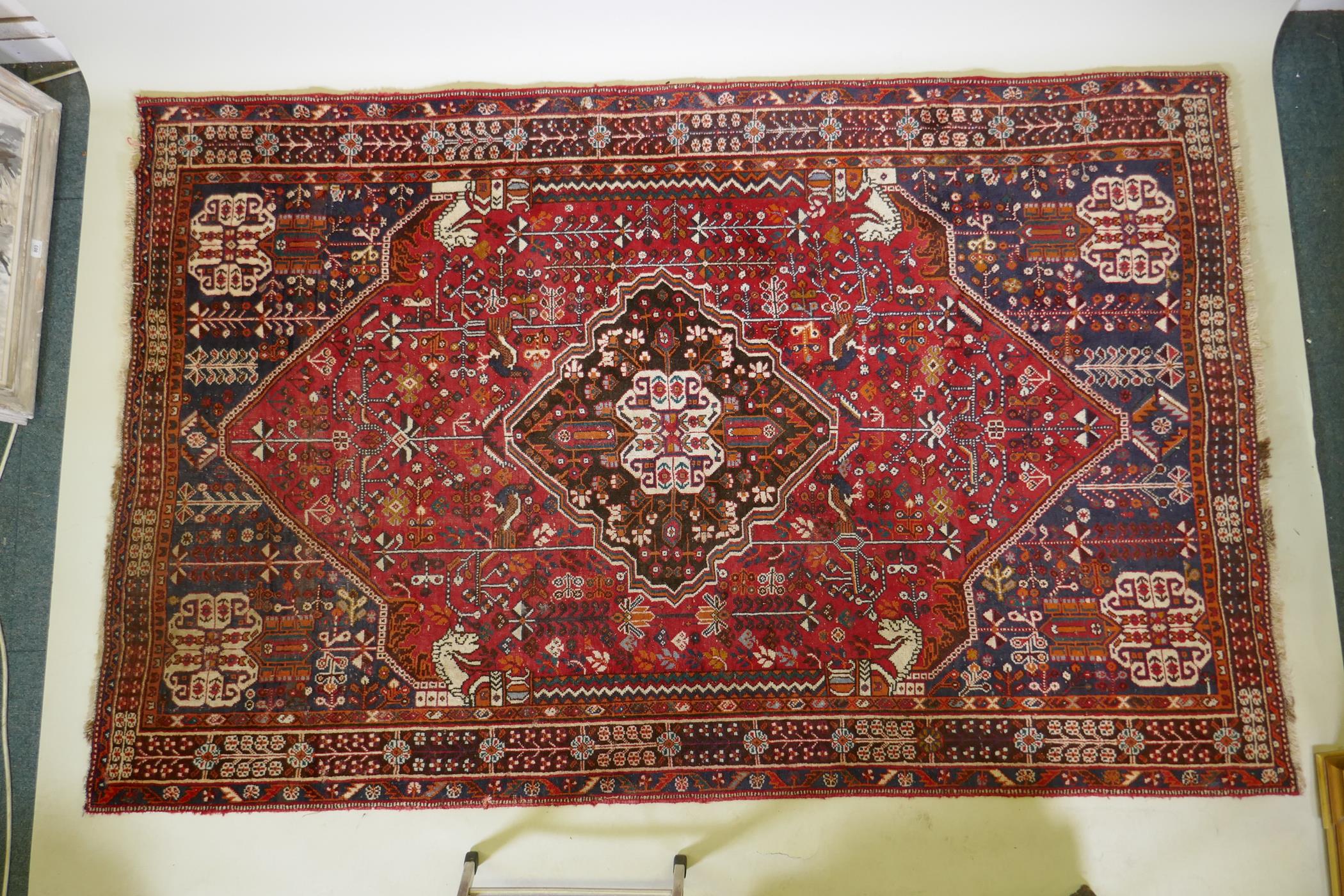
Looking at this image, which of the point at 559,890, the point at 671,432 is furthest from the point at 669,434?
the point at 559,890

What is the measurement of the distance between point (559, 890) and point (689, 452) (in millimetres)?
1291

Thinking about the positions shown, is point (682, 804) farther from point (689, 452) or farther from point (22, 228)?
point (22, 228)

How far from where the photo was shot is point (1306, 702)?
203cm

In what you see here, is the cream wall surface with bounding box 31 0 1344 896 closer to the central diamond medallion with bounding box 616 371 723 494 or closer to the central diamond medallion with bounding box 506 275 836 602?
the central diamond medallion with bounding box 506 275 836 602

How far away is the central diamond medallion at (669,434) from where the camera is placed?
2129mm

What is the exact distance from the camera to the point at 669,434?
7.07 ft

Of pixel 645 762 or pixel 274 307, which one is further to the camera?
pixel 274 307

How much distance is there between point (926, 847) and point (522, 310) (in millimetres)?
2054

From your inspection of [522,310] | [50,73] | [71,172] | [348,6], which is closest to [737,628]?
[522,310]

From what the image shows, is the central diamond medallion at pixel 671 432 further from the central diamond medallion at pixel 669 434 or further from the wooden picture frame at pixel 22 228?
the wooden picture frame at pixel 22 228

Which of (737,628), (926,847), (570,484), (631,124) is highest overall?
(631,124)

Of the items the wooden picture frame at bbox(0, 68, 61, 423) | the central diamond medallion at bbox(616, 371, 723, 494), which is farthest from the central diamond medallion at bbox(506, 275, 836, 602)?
the wooden picture frame at bbox(0, 68, 61, 423)

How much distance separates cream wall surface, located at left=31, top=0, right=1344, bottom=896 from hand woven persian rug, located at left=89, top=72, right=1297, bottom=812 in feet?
0.29

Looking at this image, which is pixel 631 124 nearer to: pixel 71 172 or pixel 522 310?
pixel 522 310
